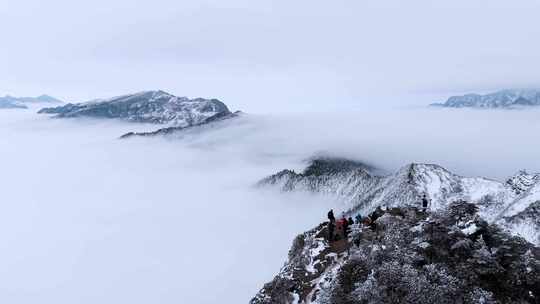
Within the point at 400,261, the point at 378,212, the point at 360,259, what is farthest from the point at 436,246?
the point at 378,212

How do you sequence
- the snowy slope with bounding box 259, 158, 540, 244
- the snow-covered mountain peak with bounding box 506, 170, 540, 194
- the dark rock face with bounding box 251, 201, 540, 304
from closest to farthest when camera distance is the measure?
1. the dark rock face with bounding box 251, 201, 540, 304
2. the snowy slope with bounding box 259, 158, 540, 244
3. the snow-covered mountain peak with bounding box 506, 170, 540, 194

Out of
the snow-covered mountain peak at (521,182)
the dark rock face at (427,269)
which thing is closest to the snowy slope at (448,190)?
the snow-covered mountain peak at (521,182)

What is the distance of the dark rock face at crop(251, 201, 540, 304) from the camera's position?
2391 cm

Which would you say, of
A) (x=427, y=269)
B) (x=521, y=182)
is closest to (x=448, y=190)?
(x=521, y=182)

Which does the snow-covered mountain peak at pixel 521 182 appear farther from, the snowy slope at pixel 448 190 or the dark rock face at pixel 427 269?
the dark rock face at pixel 427 269

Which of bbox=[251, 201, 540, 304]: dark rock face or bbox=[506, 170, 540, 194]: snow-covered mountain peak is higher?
bbox=[251, 201, 540, 304]: dark rock face

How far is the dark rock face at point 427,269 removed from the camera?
2391cm

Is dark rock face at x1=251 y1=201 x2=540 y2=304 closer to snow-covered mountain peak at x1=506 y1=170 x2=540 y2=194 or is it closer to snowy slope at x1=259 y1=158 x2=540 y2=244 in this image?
snowy slope at x1=259 y1=158 x2=540 y2=244

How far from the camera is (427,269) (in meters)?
25.9

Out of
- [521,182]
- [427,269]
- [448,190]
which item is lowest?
[448,190]

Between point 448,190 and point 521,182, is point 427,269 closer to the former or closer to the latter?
point 448,190

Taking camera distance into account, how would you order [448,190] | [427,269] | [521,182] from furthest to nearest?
[448,190] → [521,182] → [427,269]

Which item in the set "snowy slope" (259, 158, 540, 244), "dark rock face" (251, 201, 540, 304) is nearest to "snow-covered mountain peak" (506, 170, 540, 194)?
"snowy slope" (259, 158, 540, 244)

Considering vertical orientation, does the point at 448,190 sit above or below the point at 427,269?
below
